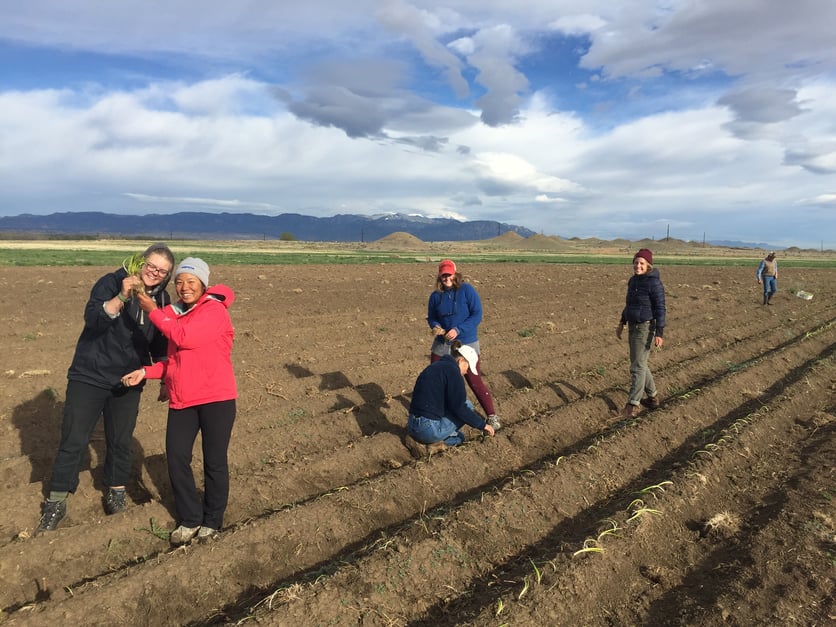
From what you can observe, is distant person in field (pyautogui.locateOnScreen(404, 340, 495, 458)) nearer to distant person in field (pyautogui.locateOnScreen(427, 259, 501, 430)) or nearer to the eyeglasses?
distant person in field (pyautogui.locateOnScreen(427, 259, 501, 430))

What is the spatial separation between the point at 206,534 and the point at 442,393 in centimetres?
250

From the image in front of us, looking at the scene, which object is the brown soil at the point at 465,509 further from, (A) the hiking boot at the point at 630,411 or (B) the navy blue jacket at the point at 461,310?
(B) the navy blue jacket at the point at 461,310

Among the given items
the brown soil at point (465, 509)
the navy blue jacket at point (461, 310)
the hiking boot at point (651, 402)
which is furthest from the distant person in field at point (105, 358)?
the hiking boot at point (651, 402)

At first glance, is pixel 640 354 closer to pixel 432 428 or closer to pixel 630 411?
pixel 630 411

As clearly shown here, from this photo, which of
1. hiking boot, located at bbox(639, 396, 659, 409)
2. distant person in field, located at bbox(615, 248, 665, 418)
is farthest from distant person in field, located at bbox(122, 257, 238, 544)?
hiking boot, located at bbox(639, 396, 659, 409)

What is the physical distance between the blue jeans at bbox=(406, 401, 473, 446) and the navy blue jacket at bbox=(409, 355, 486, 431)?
0.23 ft

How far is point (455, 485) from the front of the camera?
539 cm

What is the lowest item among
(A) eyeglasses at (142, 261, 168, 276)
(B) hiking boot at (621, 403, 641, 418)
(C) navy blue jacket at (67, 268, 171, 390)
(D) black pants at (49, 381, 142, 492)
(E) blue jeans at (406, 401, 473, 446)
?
(B) hiking boot at (621, 403, 641, 418)

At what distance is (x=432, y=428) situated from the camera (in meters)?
5.77

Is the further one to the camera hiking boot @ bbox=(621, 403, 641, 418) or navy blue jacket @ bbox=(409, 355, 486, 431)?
hiking boot @ bbox=(621, 403, 641, 418)

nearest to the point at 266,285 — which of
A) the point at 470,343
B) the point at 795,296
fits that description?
the point at 470,343

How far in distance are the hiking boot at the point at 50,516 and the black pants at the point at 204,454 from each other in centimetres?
104

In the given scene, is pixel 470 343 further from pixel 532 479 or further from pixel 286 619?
pixel 286 619

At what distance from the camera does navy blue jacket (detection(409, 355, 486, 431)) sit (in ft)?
18.3
